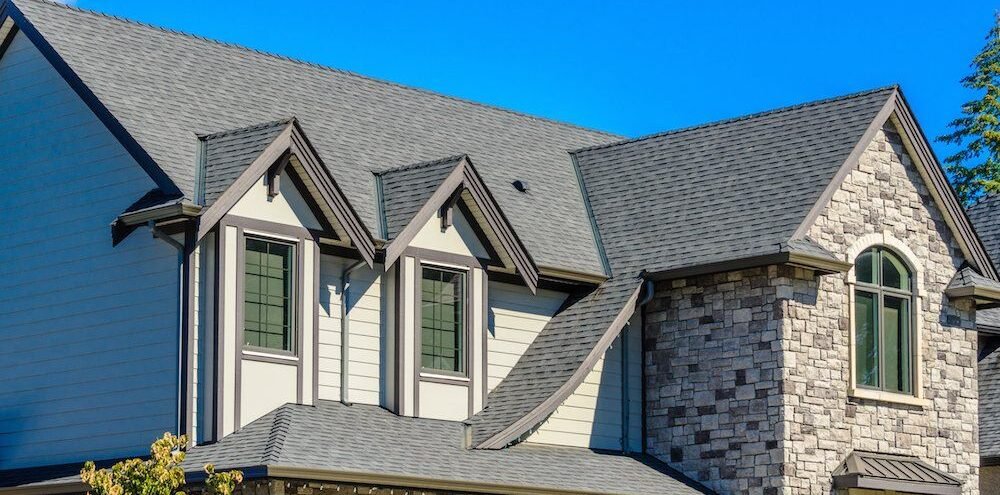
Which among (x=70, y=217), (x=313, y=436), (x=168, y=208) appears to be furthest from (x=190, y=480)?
(x=70, y=217)

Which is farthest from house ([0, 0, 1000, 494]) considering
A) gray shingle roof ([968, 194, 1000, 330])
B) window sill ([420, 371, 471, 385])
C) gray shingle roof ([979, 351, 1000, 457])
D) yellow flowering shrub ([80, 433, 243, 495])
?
gray shingle roof ([968, 194, 1000, 330])

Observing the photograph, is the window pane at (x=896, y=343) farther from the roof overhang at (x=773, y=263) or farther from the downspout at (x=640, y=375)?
the downspout at (x=640, y=375)

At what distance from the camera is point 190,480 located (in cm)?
1898

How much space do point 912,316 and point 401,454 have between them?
28.5 ft

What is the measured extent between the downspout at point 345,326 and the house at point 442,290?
0.04 metres

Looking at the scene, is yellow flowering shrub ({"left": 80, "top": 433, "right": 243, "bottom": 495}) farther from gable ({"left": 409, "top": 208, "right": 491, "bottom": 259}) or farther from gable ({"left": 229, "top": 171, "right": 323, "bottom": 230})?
gable ({"left": 409, "top": 208, "right": 491, "bottom": 259})

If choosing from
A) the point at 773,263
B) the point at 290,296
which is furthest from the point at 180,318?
the point at 773,263

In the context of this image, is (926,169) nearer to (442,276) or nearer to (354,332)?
(442,276)

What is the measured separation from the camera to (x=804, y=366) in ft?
76.9

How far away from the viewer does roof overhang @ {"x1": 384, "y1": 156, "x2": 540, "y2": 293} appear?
22375 mm

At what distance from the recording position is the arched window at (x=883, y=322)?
24.6 metres

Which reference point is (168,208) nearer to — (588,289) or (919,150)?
(588,289)

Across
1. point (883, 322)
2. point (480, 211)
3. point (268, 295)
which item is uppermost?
point (480, 211)

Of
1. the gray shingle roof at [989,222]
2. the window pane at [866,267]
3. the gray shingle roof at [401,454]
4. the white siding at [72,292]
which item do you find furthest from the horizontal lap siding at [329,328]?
the gray shingle roof at [989,222]
